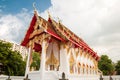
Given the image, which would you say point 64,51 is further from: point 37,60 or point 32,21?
point 37,60

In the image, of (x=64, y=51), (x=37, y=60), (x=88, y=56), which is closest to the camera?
(x=64, y=51)

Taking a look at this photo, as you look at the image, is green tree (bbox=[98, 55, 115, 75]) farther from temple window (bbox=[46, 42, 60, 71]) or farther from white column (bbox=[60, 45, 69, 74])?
white column (bbox=[60, 45, 69, 74])

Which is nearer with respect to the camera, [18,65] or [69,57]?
[69,57]

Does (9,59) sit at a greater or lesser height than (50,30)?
lesser

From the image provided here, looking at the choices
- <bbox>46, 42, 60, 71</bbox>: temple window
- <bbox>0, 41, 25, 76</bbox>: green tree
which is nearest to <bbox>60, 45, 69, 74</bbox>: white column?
<bbox>46, 42, 60, 71</bbox>: temple window

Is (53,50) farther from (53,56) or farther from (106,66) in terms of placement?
(106,66)

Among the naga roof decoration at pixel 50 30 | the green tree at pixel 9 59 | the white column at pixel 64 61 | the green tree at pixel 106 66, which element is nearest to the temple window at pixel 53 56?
the white column at pixel 64 61

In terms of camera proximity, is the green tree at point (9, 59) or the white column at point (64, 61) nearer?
the white column at point (64, 61)

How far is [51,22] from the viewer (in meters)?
12.8

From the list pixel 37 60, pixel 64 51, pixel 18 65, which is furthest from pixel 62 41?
pixel 37 60

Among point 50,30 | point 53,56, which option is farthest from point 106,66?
point 50,30

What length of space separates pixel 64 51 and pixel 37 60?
24049 mm

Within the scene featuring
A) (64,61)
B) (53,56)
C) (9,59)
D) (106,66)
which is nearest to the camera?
(64,61)

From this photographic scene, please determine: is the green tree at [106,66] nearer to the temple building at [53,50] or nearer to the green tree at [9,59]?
the green tree at [9,59]
